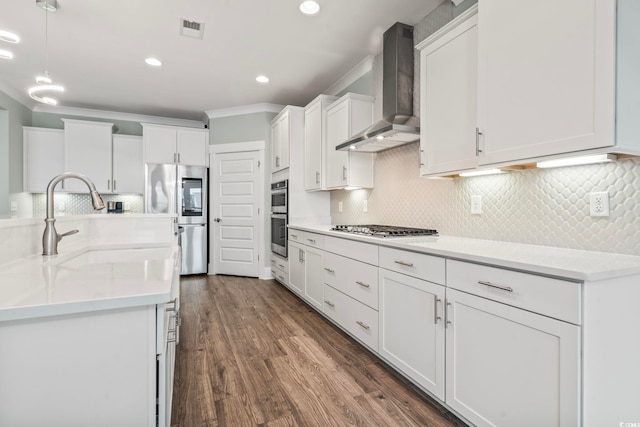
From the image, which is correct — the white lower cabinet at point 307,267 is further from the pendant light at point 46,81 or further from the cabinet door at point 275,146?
the pendant light at point 46,81

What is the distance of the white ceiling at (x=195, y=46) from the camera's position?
8.43 feet

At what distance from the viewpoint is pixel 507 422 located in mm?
1334

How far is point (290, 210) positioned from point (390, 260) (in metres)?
2.40

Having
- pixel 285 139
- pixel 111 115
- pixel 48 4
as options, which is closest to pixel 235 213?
pixel 285 139

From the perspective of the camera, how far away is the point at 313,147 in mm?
3975

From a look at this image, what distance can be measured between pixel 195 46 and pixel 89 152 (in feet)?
9.77

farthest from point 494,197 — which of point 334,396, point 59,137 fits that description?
point 59,137

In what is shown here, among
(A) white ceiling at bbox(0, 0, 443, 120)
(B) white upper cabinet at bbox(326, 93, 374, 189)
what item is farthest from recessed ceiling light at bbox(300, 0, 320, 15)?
(B) white upper cabinet at bbox(326, 93, 374, 189)

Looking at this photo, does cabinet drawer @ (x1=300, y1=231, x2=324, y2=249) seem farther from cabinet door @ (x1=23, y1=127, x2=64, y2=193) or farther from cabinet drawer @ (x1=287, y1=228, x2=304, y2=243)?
cabinet door @ (x1=23, y1=127, x2=64, y2=193)

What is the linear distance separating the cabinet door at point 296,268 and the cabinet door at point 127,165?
2.99m

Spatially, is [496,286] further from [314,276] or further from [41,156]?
[41,156]

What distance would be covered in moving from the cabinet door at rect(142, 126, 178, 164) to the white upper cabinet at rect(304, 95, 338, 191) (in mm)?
2292

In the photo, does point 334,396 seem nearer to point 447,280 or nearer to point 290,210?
point 447,280

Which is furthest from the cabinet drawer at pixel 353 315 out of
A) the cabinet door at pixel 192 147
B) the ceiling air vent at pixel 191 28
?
the cabinet door at pixel 192 147
